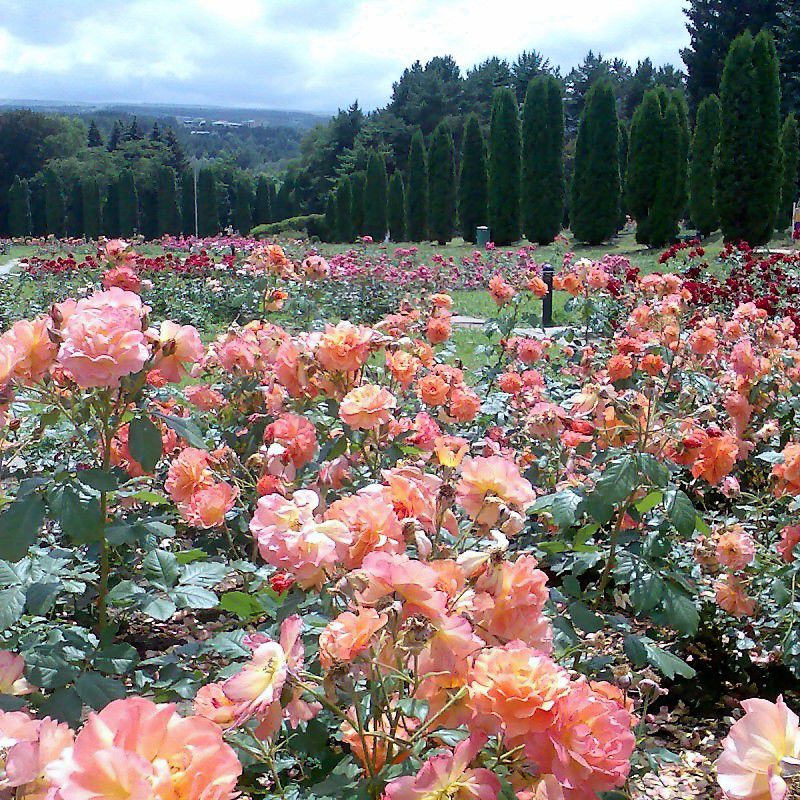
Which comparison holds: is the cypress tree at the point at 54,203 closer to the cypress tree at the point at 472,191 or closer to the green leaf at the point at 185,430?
the cypress tree at the point at 472,191

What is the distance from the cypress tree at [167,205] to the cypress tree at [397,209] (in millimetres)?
12071

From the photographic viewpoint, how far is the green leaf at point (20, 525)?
4.26 ft

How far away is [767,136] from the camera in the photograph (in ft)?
54.3

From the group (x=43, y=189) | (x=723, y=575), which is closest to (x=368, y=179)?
(x=43, y=189)

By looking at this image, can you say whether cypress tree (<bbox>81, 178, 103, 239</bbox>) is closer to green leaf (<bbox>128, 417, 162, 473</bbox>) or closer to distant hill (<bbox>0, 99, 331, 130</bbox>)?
green leaf (<bbox>128, 417, 162, 473</bbox>)

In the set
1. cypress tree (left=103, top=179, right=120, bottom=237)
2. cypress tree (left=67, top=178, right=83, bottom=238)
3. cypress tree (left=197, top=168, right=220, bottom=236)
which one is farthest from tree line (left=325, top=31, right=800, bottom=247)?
cypress tree (left=67, top=178, right=83, bottom=238)

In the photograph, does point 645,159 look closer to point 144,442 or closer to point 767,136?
point 767,136

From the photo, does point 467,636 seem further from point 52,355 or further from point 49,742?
point 52,355

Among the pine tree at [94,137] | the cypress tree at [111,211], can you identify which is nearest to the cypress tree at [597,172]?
the cypress tree at [111,211]

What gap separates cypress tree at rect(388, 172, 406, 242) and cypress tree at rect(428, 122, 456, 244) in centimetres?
160

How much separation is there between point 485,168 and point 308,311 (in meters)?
19.8

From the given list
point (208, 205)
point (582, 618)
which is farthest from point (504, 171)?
point (582, 618)

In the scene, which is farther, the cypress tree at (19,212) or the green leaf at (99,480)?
the cypress tree at (19,212)

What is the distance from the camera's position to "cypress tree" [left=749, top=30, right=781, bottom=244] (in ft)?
53.6
